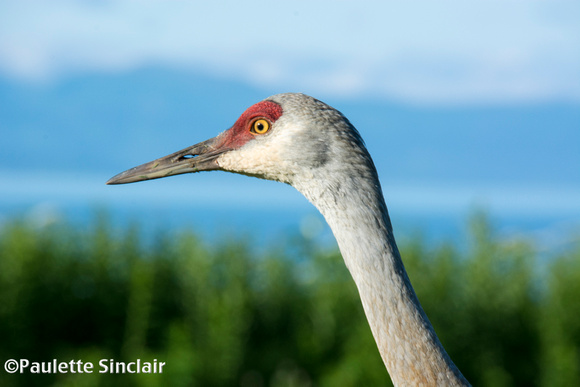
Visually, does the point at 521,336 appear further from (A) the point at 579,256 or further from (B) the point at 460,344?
(A) the point at 579,256

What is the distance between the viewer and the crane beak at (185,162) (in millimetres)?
2605

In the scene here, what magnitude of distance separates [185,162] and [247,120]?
353 millimetres

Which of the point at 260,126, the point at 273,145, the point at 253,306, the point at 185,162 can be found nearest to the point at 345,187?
the point at 273,145

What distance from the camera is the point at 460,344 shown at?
16.0 feet

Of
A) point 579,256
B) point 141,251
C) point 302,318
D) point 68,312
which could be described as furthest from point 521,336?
point 68,312

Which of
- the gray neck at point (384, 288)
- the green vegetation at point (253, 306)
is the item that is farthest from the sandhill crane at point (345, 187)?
the green vegetation at point (253, 306)

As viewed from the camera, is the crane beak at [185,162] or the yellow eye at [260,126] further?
the crane beak at [185,162]

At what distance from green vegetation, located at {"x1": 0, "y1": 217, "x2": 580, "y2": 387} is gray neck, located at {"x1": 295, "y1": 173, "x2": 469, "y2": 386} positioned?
2194 millimetres

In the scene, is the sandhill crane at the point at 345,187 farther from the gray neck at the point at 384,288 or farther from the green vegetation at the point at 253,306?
the green vegetation at the point at 253,306

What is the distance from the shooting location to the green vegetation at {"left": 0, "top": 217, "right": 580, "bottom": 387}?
4504 mm

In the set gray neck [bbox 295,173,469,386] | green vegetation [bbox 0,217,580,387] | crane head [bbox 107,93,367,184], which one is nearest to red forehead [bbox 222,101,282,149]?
crane head [bbox 107,93,367,184]

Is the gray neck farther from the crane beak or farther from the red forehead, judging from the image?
the crane beak

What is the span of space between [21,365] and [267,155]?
127 inches

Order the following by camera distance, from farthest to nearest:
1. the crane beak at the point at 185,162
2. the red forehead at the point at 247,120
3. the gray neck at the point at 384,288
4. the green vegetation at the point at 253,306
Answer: the green vegetation at the point at 253,306 < the crane beak at the point at 185,162 < the red forehead at the point at 247,120 < the gray neck at the point at 384,288
